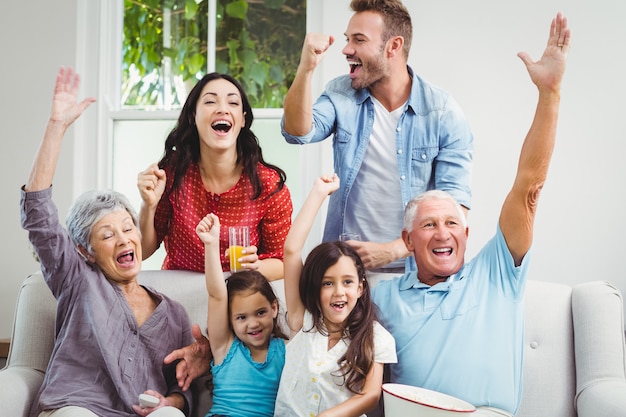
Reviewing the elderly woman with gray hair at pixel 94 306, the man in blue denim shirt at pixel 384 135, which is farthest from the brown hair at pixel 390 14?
the elderly woman with gray hair at pixel 94 306

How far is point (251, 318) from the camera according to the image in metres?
2.28

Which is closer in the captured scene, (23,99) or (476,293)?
(476,293)

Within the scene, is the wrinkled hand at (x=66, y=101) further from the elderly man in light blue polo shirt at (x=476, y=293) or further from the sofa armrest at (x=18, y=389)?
the elderly man in light blue polo shirt at (x=476, y=293)

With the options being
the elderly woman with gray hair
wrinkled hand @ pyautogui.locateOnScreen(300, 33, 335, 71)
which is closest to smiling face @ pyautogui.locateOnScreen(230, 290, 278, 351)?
the elderly woman with gray hair

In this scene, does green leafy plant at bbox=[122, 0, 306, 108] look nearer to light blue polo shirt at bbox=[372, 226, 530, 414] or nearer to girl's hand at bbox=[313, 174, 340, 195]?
girl's hand at bbox=[313, 174, 340, 195]

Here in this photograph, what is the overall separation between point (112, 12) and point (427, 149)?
1.91 metres

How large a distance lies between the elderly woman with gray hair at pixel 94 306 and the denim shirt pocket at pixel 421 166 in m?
0.99

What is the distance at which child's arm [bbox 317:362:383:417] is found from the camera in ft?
6.63

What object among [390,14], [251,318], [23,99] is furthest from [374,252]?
[23,99]

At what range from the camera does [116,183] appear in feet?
12.6

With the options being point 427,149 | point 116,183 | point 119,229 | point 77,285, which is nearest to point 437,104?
point 427,149

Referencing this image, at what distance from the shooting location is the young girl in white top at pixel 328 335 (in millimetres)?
2084

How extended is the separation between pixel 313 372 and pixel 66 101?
1.01m

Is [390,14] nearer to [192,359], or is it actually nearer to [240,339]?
[240,339]
